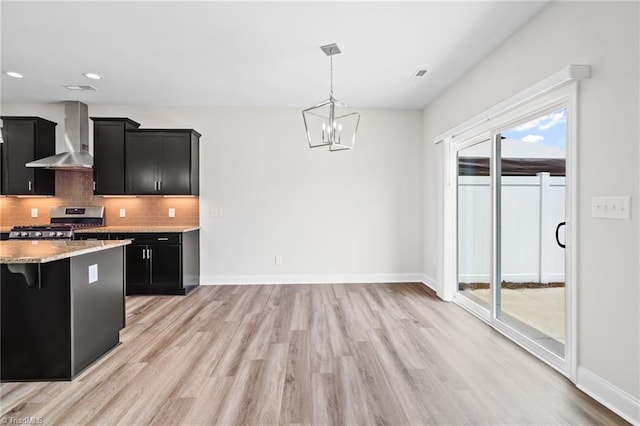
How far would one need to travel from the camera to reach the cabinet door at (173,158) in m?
4.92

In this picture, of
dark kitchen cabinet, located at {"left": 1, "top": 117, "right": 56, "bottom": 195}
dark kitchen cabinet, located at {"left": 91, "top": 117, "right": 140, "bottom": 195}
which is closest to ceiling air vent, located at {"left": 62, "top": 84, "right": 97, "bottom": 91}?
dark kitchen cabinet, located at {"left": 91, "top": 117, "right": 140, "bottom": 195}

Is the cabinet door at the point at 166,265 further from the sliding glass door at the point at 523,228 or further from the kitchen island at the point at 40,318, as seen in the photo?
the sliding glass door at the point at 523,228

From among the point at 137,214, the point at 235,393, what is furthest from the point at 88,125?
the point at 235,393

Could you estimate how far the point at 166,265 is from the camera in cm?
465

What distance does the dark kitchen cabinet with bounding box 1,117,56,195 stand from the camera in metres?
4.83

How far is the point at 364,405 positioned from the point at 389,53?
3.18m

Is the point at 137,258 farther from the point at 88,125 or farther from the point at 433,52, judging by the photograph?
the point at 433,52

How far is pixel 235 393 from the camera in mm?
2221

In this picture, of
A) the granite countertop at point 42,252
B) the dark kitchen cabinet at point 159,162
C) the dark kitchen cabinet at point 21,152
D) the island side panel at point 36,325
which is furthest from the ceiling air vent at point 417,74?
the dark kitchen cabinet at point 21,152

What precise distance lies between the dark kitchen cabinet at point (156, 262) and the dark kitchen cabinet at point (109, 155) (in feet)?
2.70

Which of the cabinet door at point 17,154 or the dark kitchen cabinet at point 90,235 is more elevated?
the cabinet door at point 17,154

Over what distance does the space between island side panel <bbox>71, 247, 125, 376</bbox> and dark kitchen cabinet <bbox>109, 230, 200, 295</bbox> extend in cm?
154

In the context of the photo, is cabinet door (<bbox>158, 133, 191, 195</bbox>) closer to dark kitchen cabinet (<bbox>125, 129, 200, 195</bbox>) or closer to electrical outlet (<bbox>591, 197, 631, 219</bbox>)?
dark kitchen cabinet (<bbox>125, 129, 200, 195</bbox>)

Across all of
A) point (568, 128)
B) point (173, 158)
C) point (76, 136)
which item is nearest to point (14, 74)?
point (76, 136)
